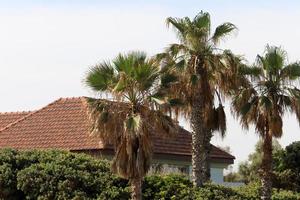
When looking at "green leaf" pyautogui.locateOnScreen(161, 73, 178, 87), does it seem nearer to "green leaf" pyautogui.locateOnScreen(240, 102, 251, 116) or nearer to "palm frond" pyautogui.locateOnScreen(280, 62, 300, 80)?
"green leaf" pyautogui.locateOnScreen(240, 102, 251, 116)

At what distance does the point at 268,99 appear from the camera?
2997 centimetres

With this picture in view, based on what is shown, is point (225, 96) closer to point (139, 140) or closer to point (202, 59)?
point (202, 59)

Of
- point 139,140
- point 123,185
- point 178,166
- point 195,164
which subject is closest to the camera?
point 139,140

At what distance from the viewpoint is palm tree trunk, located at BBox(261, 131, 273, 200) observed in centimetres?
3030

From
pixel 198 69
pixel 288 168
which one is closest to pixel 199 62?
pixel 198 69

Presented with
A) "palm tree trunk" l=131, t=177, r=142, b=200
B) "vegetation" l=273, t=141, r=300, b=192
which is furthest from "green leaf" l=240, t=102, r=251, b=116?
"vegetation" l=273, t=141, r=300, b=192

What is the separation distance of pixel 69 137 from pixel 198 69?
9.72 metres

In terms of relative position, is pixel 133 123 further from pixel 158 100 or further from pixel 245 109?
pixel 245 109

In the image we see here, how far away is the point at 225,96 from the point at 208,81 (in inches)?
43.0

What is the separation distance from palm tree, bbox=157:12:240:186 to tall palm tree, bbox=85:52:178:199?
189 inches

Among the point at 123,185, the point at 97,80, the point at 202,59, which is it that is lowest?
the point at 123,185

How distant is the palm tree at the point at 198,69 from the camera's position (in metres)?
30.0

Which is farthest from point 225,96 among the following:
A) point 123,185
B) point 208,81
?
point 123,185

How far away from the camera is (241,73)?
1219 inches
